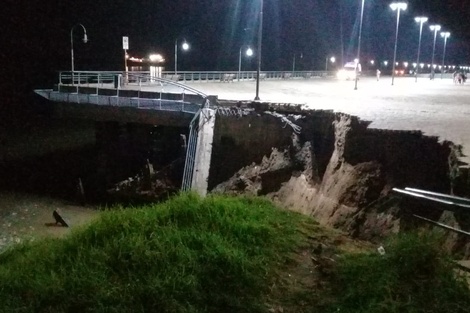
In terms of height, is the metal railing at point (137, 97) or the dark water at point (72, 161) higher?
the metal railing at point (137, 97)

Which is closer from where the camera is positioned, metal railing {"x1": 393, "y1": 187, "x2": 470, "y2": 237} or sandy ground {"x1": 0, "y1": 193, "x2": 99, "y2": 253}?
metal railing {"x1": 393, "y1": 187, "x2": 470, "y2": 237}

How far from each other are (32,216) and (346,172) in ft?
36.6

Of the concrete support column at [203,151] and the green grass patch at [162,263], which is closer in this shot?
the green grass patch at [162,263]

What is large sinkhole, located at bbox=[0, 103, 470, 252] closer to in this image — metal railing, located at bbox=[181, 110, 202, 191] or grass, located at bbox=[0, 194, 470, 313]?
metal railing, located at bbox=[181, 110, 202, 191]

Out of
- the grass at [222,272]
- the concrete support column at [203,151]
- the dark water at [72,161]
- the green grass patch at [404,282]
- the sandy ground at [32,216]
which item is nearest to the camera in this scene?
the green grass patch at [404,282]

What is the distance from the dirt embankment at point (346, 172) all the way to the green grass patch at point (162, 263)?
85.5 inches

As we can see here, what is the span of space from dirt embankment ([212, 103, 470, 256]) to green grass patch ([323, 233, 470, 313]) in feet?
3.52

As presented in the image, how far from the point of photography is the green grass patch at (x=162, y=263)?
6.19 meters

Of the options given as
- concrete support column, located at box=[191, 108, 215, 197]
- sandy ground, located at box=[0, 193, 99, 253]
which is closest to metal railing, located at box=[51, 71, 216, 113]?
concrete support column, located at box=[191, 108, 215, 197]

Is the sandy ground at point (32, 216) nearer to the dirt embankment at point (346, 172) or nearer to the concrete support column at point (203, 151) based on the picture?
the concrete support column at point (203, 151)

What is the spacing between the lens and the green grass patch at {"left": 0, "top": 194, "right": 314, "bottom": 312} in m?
6.19

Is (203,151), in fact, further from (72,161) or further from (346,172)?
(72,161)

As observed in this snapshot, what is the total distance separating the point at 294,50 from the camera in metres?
103

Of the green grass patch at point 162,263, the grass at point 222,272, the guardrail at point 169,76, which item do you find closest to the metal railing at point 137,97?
the guardrail at point 169,76
